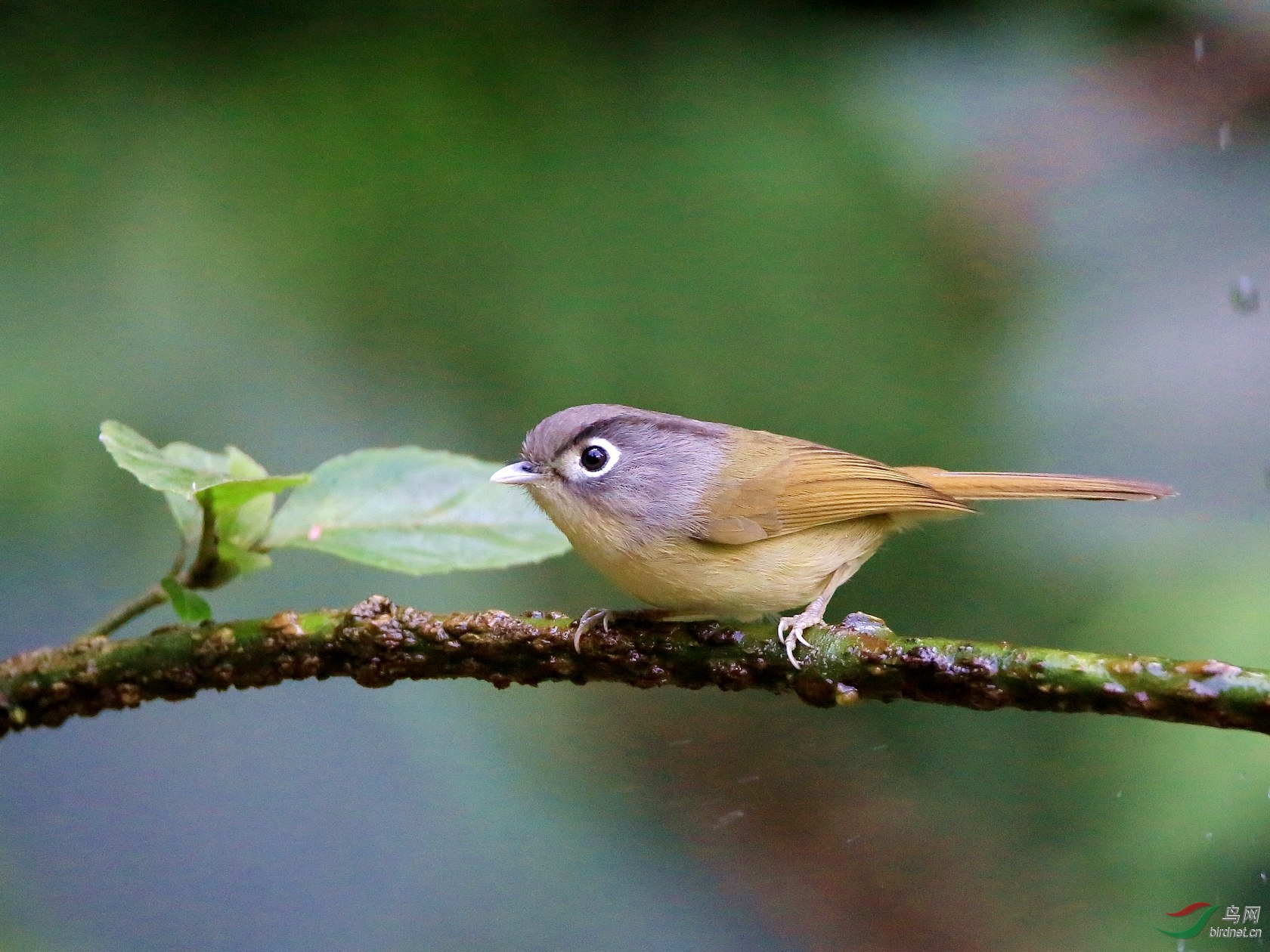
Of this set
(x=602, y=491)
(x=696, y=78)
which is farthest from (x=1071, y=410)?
(x=602, y=491)

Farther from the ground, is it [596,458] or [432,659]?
[596,458]

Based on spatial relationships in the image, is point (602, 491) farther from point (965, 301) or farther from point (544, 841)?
point (965, 301)

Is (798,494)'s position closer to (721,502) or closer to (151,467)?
(721,502)

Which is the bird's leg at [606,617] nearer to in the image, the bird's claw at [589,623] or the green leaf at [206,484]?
the bird's claw at [589,623]

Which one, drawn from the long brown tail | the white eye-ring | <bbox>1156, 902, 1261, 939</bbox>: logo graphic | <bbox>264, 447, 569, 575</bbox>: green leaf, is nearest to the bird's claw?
<bbox>264, 447, 569, 575</bbox>: green leaf

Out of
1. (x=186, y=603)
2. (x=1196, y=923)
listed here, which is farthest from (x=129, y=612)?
(x=1196, y=923)

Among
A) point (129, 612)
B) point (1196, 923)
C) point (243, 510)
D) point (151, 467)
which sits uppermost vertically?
point (151, 467)
